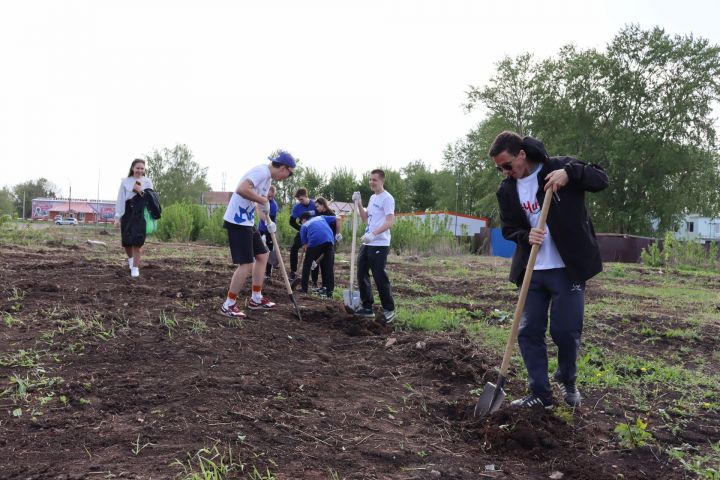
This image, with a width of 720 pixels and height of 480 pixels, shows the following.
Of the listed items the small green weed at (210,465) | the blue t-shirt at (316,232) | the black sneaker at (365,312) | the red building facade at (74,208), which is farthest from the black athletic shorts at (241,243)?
the red building facade at (74,208)

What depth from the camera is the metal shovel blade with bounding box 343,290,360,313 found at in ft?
23.4

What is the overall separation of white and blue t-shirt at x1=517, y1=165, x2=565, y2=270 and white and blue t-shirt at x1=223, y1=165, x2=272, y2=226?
114 inches

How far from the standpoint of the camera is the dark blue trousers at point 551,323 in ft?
12.5

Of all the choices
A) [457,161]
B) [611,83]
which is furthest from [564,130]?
[457,161]

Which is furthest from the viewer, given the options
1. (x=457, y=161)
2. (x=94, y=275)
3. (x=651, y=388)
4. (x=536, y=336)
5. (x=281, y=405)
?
(x=457, y=161)

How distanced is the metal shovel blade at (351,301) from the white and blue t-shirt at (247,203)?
5.26 feet

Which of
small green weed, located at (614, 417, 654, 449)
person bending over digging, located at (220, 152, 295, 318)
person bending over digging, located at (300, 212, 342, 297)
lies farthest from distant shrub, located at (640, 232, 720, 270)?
small green weed, located at (614, 417, 654, 449)

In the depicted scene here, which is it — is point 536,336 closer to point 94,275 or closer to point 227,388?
point 227,388

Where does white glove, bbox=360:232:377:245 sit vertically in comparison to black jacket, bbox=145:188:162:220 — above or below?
below

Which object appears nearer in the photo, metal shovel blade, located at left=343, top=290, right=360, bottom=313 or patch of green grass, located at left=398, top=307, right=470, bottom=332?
patch of green grass, located at left=398, top=307, right=470, bottom=332

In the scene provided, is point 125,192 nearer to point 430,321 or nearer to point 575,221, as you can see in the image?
point 430,321

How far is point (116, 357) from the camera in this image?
4.48 metres

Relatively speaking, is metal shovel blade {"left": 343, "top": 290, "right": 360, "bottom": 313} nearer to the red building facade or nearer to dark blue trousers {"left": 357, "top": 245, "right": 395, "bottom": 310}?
dark blue trousers {"left": 357, "top": 245, "right": 395, "bottom": 310}

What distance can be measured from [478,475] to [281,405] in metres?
1.24
